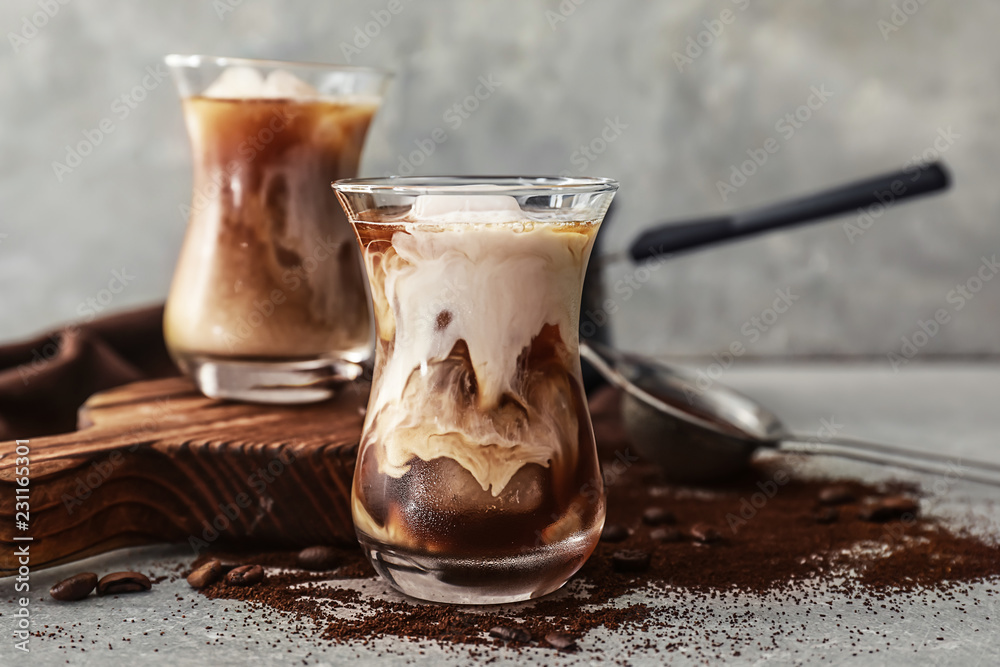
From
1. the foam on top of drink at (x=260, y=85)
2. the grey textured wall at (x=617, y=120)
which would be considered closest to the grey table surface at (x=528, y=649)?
the foam on top of drink at (x=260, y=85)

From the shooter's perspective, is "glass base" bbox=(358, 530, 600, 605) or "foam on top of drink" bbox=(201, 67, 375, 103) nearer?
"glass base" bbox=(358, 530, 600, 605)

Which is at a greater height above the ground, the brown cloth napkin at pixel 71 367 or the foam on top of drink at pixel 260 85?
the foam on top of drink at pixel 260 85

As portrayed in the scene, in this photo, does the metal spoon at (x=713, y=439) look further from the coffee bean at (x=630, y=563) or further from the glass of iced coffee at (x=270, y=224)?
the glass of iced coffee at (x=270, y=224)

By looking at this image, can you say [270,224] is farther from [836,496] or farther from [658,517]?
[836,496]

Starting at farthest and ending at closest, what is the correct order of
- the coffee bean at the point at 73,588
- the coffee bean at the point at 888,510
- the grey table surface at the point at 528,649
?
the coffee bean at the point at 888,510 → the coffee bean at the point at 73,588 → the grey table surface at the point at 528,649

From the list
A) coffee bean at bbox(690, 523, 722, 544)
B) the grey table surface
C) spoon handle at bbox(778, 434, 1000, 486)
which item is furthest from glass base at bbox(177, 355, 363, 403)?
spoon handle at bbox(778, 434, 1000, 486)

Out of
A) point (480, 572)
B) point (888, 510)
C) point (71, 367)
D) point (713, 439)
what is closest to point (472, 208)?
point (480, 572)

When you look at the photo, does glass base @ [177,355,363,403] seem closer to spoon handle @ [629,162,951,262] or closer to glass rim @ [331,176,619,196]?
glass rim @ [331,176,619,196]

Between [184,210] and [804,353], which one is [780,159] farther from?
[184,210]
